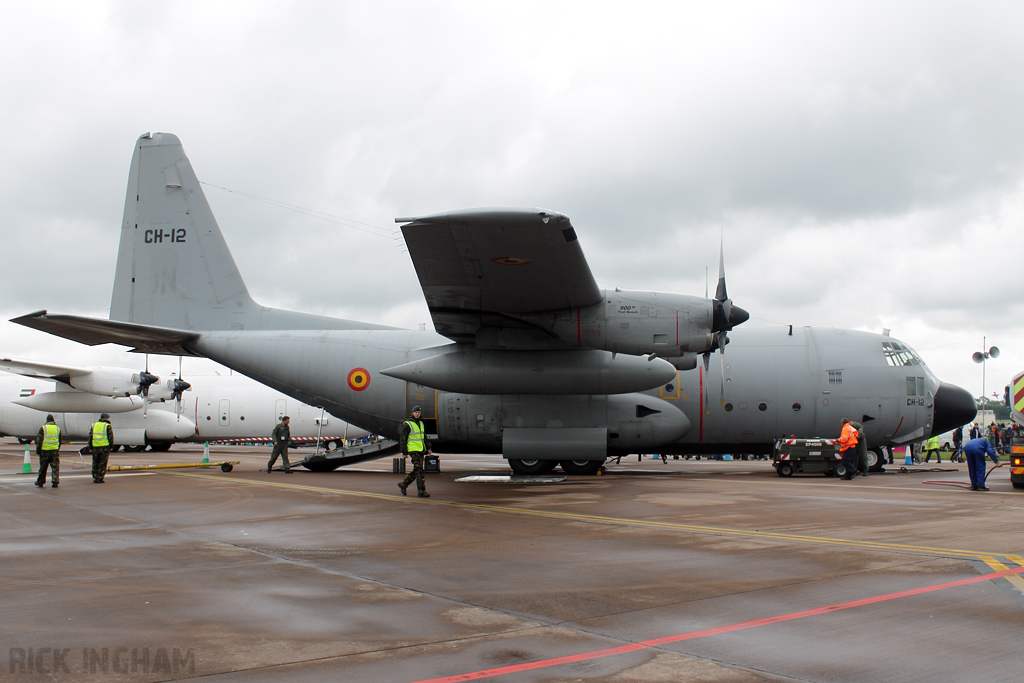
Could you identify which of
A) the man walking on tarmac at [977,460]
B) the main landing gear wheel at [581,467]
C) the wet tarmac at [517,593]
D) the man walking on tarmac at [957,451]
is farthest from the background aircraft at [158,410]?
the man walking on tarmac at [957,451]

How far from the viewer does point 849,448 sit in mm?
17531

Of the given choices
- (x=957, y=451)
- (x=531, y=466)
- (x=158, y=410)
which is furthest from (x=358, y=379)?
(x=957, y=451)

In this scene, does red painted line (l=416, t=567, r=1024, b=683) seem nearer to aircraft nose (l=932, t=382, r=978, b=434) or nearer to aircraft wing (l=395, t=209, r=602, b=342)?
aircraft wing (l=395, t=209, r=602, b=342)

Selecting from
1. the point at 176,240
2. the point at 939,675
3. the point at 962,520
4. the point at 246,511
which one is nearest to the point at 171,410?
the point at 176,240

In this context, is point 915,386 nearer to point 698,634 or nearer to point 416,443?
point 416,443

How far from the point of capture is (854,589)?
5.62 meters

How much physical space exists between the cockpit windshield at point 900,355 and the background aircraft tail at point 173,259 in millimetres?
15413

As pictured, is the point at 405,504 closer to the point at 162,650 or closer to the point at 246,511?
the point at 246,511

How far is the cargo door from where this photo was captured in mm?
18312

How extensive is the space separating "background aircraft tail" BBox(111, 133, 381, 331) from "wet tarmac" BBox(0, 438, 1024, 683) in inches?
344

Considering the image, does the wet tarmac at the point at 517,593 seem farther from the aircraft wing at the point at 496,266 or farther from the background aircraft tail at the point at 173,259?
the background aircraft tail at the point at 173,259

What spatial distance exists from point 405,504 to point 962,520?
26.1 feet

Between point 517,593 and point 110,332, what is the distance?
51.8 feet

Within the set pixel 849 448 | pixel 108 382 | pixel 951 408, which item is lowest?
pixel 849 448
